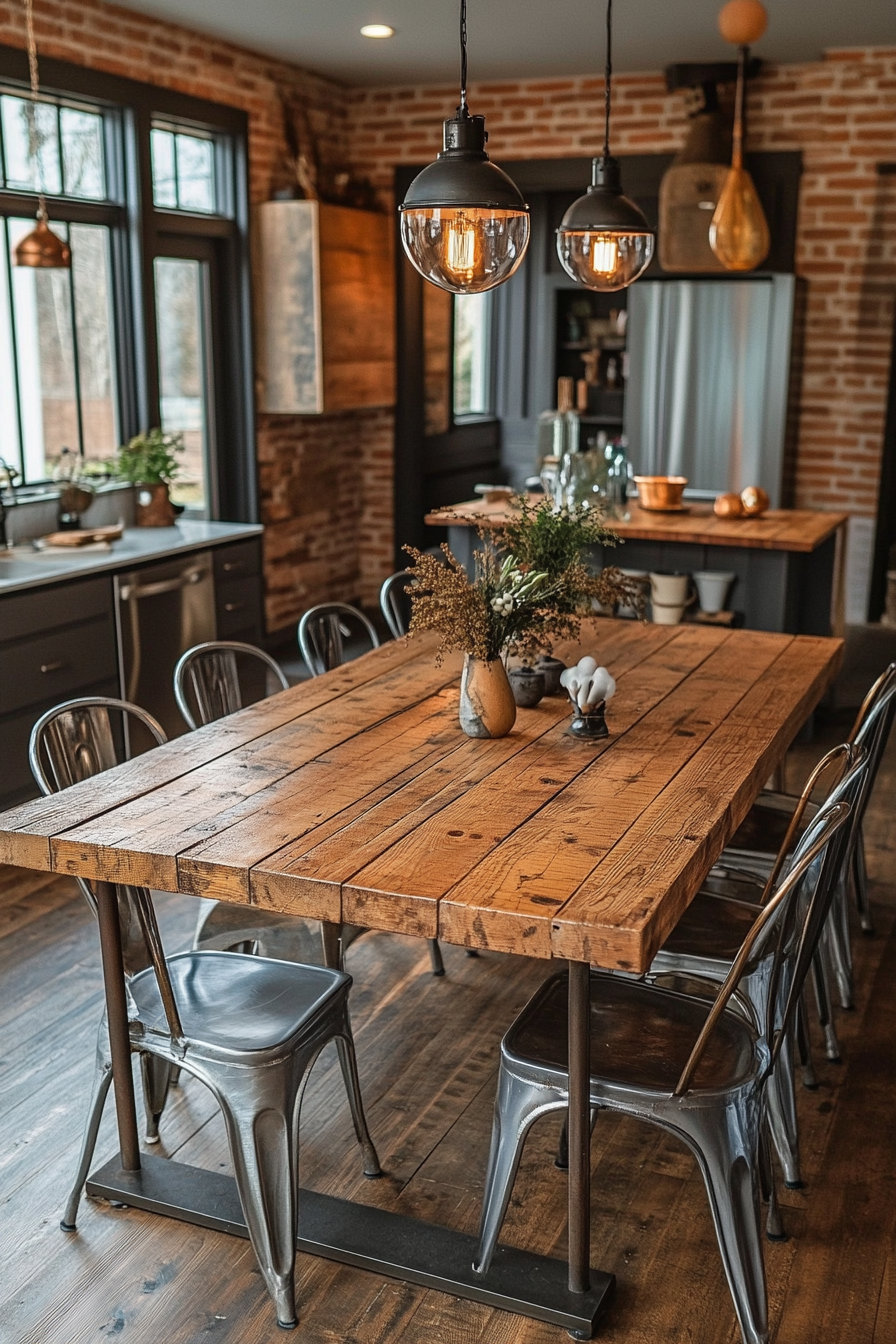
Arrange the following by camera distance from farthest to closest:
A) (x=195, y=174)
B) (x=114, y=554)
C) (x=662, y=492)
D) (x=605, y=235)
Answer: (x=195, y=174)
(x=662, y=492)
(x=114, y=554)
(x=605, y=235)

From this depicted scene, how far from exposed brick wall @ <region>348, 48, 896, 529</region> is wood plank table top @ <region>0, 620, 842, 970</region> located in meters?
4.01

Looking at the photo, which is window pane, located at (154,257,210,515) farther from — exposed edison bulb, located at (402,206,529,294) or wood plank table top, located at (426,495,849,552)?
exposed edison bulb, located at (402,206,529,294)

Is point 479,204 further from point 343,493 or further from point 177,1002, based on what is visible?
point 343,493

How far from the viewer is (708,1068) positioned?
6.93ft

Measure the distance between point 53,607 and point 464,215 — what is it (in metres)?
2.47

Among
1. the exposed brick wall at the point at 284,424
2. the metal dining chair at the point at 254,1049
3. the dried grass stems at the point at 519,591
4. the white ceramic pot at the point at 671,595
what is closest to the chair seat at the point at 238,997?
the metal dining chair at the point at 254,1049

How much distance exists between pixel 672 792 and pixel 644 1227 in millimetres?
794

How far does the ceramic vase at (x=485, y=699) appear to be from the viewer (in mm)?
2711

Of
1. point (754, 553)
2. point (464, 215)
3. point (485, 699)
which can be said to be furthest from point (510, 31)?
point (485, 699)

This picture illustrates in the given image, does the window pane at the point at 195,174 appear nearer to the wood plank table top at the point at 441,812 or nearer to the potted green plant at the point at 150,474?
the potted green plant at the point at 150,474

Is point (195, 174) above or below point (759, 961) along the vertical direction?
above

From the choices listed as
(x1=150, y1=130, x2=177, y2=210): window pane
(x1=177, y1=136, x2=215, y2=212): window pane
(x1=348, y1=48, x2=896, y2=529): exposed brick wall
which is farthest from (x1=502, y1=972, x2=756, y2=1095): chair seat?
(x1=348, y1=48, x2=896, y2=529): exposed brick wall

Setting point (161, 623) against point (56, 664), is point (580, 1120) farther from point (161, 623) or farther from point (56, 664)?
point (161, 623)

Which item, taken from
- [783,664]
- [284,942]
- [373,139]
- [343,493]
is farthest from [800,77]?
[284,942]
